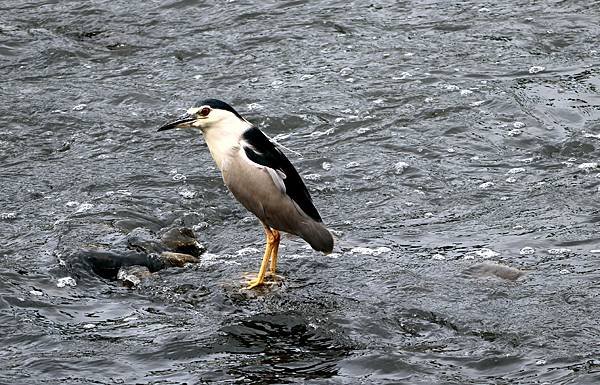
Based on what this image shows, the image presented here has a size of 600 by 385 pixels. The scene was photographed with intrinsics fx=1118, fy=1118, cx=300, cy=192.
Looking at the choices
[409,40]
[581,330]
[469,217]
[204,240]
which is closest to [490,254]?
[469,217]

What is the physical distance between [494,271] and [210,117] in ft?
7.02

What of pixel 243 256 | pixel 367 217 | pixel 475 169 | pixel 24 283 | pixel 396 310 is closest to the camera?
pixel 396 310

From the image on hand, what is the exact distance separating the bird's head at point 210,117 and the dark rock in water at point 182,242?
3.02ft

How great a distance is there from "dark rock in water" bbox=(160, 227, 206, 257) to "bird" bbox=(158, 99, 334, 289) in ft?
2.07

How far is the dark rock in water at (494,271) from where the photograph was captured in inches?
286

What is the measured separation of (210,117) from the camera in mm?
7508

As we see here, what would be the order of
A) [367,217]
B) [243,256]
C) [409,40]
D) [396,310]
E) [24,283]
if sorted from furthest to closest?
[409,40] → [367,217] → [243,256] → [24,283] → [396,310]

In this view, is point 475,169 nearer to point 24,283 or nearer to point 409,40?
point 409,40

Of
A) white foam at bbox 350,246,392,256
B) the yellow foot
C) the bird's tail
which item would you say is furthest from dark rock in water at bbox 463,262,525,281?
the yellow foot

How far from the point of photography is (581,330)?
21.2 feet

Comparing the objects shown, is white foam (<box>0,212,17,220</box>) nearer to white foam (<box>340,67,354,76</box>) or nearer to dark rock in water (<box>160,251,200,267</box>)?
dark rock in water (<box>160,251,200,267</box>)

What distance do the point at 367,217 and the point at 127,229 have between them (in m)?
1.81

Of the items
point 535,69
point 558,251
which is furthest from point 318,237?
point 535,69

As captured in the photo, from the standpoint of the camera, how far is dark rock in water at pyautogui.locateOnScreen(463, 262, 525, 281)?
7254 mm
